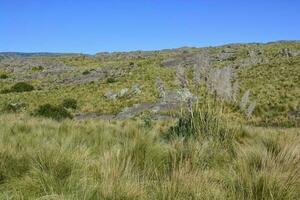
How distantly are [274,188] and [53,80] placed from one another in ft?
174

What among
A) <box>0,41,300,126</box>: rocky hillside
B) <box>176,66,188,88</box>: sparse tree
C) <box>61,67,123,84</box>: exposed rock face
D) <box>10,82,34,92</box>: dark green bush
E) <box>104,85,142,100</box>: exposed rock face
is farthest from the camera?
<box>61,67,123,84</box>: exposed rock face

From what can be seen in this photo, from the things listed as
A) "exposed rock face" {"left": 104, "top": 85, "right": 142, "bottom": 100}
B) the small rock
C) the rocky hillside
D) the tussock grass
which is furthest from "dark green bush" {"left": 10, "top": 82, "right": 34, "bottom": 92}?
the tussock grass

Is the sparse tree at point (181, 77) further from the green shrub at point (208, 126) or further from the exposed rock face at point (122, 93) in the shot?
the exposed rock face at point (122, 93)

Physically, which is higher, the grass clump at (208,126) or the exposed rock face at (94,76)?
the grass clump at (208,126)

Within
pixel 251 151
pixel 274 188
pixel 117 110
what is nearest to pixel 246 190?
pixel 274 188

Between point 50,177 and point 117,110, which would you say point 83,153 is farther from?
point 117,110

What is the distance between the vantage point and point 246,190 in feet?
15.4

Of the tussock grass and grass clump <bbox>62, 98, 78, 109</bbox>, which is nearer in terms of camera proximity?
the tussock grass

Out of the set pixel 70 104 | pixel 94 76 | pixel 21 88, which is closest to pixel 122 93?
pixel 70 104

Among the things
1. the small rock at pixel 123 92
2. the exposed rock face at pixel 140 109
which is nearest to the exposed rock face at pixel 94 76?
the small rock at pixel 123 92

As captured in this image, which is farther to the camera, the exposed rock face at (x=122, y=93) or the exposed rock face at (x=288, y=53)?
the exposed rock face at (x=288, y=53)

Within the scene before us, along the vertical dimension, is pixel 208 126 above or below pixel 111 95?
above

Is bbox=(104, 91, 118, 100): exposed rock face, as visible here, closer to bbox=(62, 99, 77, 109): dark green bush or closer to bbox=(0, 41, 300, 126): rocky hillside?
bbox=(0, 41, 300, 126): rocky hillside

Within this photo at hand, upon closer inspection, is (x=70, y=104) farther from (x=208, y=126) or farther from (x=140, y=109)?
(x=208, y=126)
